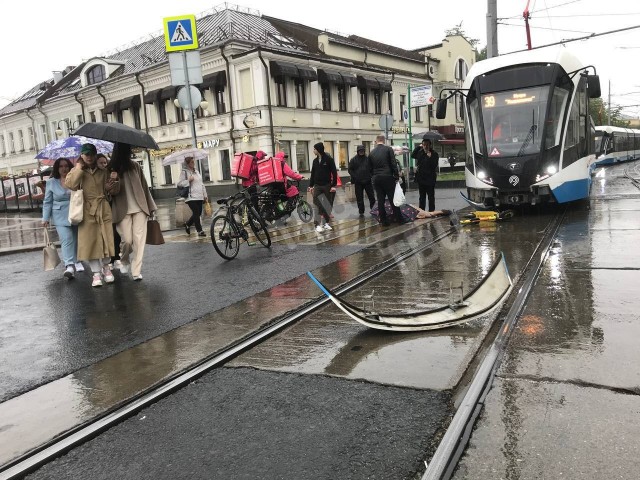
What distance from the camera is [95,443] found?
9.74 feet

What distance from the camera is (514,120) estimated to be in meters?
11.5

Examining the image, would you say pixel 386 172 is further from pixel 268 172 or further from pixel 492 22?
pixel 492 22

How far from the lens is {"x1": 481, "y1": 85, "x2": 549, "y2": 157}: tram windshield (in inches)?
443

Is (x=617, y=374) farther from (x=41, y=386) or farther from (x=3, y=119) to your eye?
(x=3, y=119)

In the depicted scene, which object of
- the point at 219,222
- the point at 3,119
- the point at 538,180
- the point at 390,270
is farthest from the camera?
the point at 3,119

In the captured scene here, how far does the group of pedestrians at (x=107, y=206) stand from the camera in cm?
729

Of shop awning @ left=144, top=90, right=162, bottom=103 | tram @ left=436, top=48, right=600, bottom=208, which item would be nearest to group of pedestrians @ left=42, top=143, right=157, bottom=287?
tram @ left=436, top=48, right=600, bottom=208

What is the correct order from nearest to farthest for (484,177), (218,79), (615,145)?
(484,177)
(218,79)
(615,145)

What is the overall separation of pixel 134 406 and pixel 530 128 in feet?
33.7

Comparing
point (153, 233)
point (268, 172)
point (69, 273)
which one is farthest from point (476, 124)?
point (69, 273)

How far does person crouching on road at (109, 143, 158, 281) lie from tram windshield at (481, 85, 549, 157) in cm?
741

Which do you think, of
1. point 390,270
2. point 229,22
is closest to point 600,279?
point 390,270

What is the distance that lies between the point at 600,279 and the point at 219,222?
5884 millimetres

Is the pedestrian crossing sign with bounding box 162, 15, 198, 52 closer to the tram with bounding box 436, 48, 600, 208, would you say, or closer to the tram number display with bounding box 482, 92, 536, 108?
the tram with bounding box 436, 48, 600, 208
